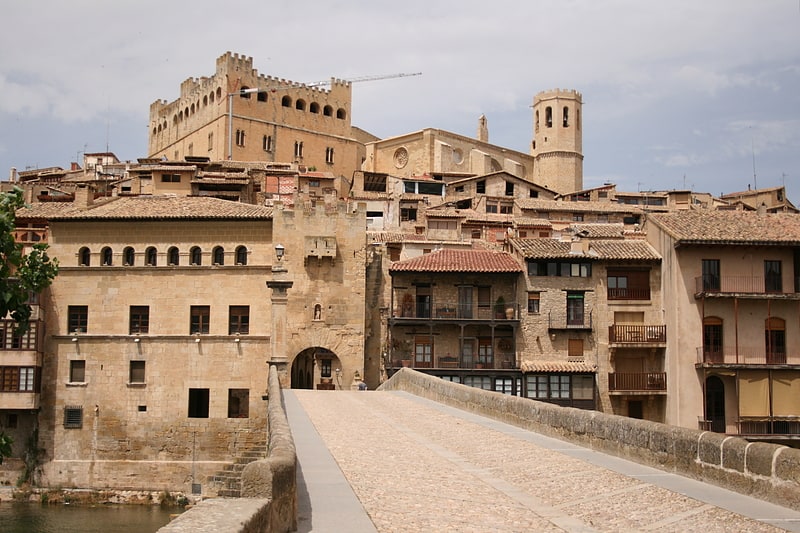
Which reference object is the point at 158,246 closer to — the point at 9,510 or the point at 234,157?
the point at 9,510

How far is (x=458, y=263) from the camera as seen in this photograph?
44.0m

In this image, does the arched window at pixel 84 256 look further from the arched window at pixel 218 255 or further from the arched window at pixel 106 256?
the arched window at pixel 218 255

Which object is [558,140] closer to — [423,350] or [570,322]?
[570,322]

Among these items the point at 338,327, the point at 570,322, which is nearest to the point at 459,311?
the point at 570,322

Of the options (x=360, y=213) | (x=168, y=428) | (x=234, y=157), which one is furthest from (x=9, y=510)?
(x=234, y=157)

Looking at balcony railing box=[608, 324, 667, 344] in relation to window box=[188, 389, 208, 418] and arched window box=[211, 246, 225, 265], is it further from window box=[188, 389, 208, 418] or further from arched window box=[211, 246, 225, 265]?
window box=[188, 389, 208, 418]

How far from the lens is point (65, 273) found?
134 feet

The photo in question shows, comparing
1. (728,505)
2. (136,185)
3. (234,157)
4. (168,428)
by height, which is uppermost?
(234,157)

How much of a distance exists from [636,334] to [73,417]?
25312mm

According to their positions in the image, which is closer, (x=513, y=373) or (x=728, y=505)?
(x=728, y=505)

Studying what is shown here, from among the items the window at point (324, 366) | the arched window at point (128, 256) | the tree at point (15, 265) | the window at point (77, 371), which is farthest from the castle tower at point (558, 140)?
the tree at point (15, 265)

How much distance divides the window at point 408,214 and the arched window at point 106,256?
23931mm

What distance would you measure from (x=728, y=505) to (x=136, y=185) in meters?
58.5

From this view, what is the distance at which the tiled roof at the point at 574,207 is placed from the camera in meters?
66.1
